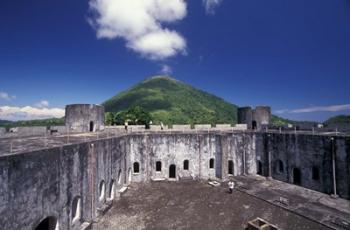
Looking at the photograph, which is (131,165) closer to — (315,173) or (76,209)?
(76,209)

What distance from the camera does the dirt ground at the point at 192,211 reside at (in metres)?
15.2

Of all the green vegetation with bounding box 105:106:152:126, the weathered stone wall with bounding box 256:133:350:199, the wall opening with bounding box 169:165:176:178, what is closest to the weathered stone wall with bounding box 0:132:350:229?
the weathered stone wall with bounding box 256:133:350:199

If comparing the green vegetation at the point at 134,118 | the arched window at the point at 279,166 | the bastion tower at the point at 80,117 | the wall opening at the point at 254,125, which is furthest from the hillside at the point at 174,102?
the arched window at the point at 279,166

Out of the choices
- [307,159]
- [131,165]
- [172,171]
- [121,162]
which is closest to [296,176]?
[307,159]

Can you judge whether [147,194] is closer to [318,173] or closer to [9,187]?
[9,187]

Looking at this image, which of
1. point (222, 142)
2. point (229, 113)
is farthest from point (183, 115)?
point (222, 142)

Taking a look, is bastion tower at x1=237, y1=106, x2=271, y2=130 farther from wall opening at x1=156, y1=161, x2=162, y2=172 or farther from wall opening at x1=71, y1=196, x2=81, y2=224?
wall opening at x1=71, y1=196, x2=81, y2=224

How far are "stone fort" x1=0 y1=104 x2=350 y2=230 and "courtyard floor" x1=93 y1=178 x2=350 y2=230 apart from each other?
1551mm

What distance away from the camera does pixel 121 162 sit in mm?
22797

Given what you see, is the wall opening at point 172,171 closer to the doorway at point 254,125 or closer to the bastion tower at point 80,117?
the bastion tower at point 80,117

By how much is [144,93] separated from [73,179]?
130209 mm

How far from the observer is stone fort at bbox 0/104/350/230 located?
9.73m

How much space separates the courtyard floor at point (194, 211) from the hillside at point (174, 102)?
70495 mm

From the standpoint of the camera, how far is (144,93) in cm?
14150
